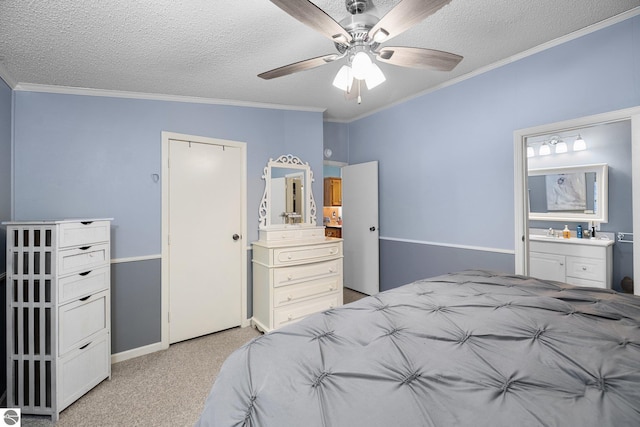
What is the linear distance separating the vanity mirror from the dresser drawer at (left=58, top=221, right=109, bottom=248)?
16.2 ft

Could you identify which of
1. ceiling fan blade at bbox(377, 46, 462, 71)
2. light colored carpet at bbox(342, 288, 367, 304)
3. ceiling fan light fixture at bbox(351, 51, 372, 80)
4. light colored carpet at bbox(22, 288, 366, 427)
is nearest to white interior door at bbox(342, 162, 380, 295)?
light colored carpet at bbox(342, 288, 367, 304)

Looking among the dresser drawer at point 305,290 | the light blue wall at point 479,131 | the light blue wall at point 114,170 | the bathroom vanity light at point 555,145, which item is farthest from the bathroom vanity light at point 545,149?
the light blue wall at point 114,170

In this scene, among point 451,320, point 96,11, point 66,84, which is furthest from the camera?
point 66,84

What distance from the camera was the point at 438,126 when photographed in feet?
10.1

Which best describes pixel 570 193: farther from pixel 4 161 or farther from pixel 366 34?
pixel 4 161

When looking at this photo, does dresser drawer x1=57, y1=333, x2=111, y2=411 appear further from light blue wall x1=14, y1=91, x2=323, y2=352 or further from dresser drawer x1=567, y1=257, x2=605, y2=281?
dresser drawer x1=567, y1=257, x2=605, y2=281

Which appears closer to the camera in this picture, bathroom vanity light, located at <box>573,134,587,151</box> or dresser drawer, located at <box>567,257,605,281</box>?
dresser drawer, located at <box>567,257,605,281</box>

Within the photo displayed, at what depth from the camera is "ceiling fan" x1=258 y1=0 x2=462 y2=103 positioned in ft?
3.92

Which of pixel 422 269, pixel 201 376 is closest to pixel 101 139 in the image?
pixel 201 376

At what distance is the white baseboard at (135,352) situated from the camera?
251 cm

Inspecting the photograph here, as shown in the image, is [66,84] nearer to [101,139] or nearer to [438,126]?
[101,139]

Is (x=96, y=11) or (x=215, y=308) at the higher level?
(x=96, y=11)

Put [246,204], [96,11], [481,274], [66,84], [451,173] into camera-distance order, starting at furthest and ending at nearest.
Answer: [246,204] < [451,173] < [66,84] < [481,274] < [96,11]

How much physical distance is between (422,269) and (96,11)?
3446 millimetres
